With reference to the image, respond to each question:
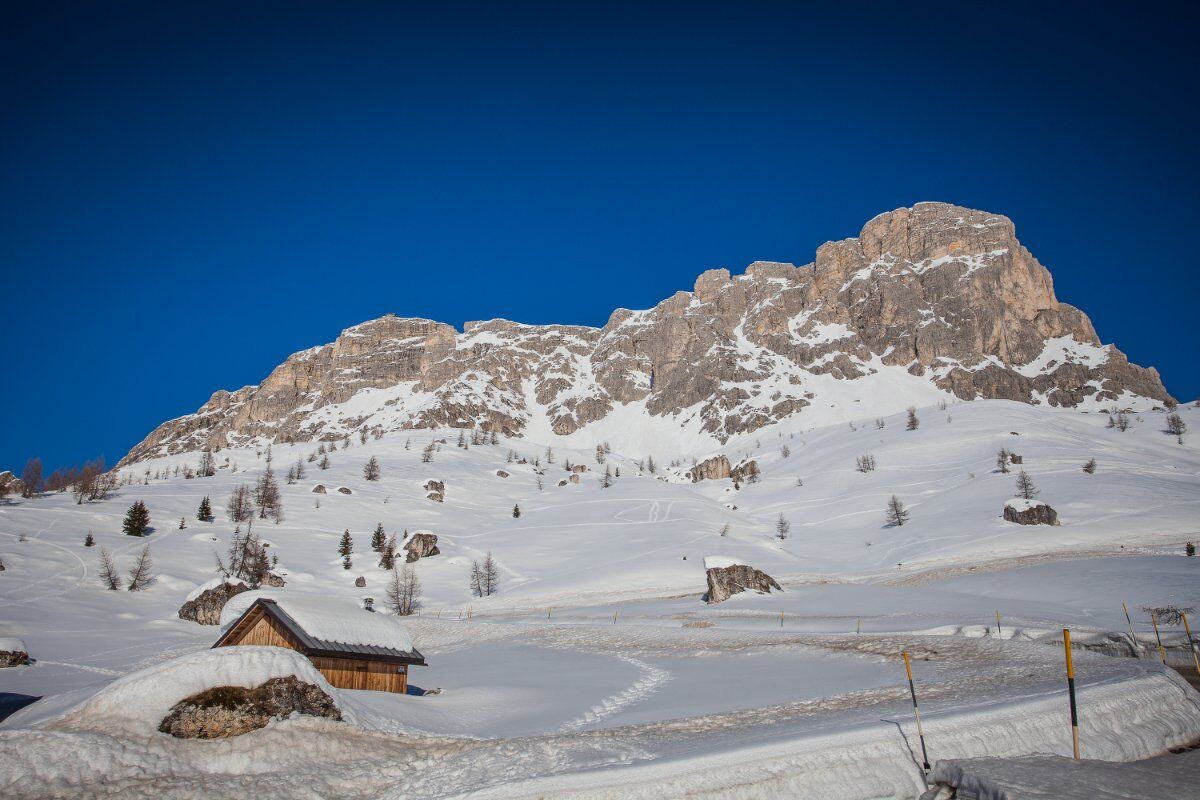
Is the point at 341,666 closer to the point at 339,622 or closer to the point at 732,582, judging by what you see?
the point at 339,622

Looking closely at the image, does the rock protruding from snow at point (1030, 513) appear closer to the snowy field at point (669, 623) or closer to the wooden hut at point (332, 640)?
the snowy field at point (669, 623)

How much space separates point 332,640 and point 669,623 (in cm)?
2460

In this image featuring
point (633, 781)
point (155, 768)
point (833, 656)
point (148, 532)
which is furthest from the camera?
point (148, 532)

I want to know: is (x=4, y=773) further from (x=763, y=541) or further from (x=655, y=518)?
(x=655, y=518)

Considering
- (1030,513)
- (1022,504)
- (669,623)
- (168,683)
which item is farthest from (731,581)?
(168,683)

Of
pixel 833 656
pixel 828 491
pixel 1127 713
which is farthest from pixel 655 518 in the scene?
pixel 1127 713

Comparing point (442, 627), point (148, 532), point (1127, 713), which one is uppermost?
point (148, 532)

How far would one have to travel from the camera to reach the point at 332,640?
23.6 meters

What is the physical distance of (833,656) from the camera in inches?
1026

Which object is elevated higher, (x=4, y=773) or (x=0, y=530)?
(x=0, y=530)

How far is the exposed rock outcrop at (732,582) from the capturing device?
51.8m

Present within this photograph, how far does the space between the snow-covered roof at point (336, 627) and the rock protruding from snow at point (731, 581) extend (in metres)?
30.5

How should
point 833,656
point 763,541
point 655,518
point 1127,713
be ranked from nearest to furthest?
point 1127,713
point 833,656
point 763,541
point 655,518

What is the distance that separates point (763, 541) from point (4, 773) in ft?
257
